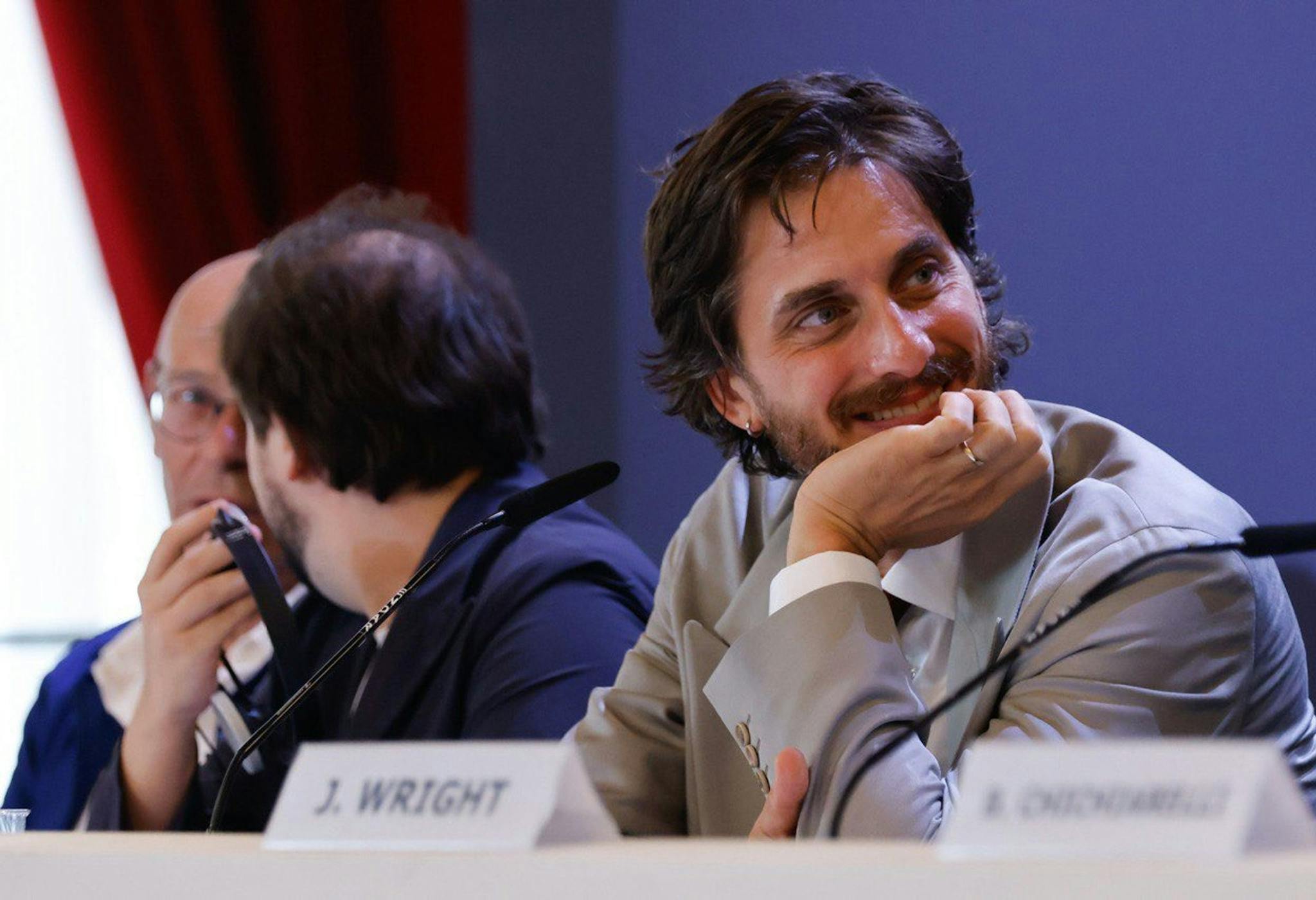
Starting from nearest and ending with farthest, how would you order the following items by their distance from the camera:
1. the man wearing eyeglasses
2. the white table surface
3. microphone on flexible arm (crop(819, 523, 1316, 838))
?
1. the white table surface
2. microphone on flexible arm (crop(819, 523, 1316, 838))
3. the man wearing eyeglasses

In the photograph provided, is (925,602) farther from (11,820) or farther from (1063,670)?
(11,820)

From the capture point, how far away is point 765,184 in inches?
56.5

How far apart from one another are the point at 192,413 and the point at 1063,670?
153cm

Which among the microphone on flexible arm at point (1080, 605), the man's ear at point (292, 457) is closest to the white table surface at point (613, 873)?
the microphone on flexible arm at point (1080, 605)

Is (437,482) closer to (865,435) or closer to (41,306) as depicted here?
(865,435)

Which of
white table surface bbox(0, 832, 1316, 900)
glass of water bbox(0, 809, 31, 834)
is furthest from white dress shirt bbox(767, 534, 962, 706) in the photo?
white table surface bbox(0, 832, 1316, 900)

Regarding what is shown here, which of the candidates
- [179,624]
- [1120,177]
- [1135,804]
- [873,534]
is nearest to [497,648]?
[179,624]

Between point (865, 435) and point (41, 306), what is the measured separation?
217 centimetres

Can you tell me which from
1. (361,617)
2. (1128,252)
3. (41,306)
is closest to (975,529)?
(1128,252)

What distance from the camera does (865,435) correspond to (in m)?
1.42

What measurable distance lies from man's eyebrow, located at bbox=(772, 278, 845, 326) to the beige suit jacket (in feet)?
0.74

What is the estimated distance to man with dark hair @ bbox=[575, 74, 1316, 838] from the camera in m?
1.08

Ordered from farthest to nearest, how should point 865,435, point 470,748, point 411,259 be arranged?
point 411,259 → point 865,435 → point 470,748

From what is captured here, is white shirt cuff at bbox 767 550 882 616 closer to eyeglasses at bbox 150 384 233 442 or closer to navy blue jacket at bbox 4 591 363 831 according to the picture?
navy blue jacket at bbox 4 591 363 831
